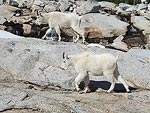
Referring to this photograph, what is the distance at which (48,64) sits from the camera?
13922 mm

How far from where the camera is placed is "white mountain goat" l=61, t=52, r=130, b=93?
1222cm

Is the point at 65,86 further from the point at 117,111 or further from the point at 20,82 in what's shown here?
the point at 117,111

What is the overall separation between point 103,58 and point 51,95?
188 centimetres

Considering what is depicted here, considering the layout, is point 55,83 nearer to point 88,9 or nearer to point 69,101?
point 69,101

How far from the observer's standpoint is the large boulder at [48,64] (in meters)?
13.2

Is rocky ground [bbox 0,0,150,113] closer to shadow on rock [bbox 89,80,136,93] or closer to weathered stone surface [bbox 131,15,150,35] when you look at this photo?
shadow on rock [bbox 89,80,136,93]

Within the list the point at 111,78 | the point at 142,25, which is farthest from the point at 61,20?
the point at 142,25

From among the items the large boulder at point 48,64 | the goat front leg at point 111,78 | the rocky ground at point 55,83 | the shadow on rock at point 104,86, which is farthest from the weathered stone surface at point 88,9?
the goat front leg at point 111,78

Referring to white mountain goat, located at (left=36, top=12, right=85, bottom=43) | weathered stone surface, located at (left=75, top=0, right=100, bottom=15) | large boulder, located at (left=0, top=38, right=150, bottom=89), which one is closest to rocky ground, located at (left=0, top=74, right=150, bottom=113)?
large boulder, located at (left=0, top=38, right=150, bottom=89)

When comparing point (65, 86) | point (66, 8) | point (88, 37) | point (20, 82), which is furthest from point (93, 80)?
point (66, 8)

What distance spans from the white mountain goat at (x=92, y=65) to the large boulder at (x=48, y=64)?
0.61m

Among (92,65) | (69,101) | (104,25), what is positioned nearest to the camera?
(69,101)

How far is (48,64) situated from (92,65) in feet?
6.93

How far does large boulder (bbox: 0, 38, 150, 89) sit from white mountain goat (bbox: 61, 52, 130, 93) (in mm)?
608
